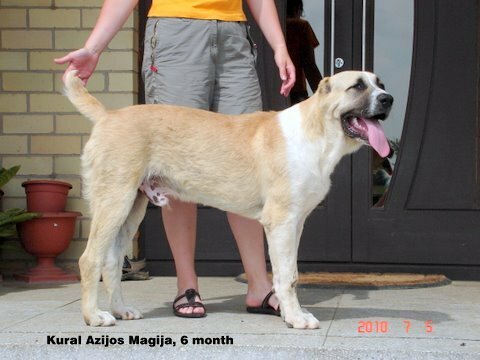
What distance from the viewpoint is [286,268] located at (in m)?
3.85

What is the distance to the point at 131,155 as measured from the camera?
12.7ft

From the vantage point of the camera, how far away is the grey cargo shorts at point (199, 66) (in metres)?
4.24

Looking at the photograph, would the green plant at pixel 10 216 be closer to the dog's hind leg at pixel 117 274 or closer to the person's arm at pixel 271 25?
the dog's hind leg at pixel 117 274

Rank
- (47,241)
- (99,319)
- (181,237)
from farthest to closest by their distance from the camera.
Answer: (47,241) < (181,237) < (99,319)

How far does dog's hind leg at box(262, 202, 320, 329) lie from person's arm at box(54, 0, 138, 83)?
3.94 feet

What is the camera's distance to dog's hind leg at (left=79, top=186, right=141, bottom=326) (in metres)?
3.86

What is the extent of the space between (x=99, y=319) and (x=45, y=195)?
1876mm

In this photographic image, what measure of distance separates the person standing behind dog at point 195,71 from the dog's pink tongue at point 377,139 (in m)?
0.67

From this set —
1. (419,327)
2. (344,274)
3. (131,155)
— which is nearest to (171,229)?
(131,155)

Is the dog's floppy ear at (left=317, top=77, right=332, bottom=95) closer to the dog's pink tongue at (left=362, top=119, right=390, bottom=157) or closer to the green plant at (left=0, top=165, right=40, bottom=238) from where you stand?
the dog's pink tongue at (left=362, top=119, right=390, bottom=157)

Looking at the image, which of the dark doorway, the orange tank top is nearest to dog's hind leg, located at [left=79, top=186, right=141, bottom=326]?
the orange tank top

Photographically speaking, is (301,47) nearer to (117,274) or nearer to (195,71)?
(195,71)
